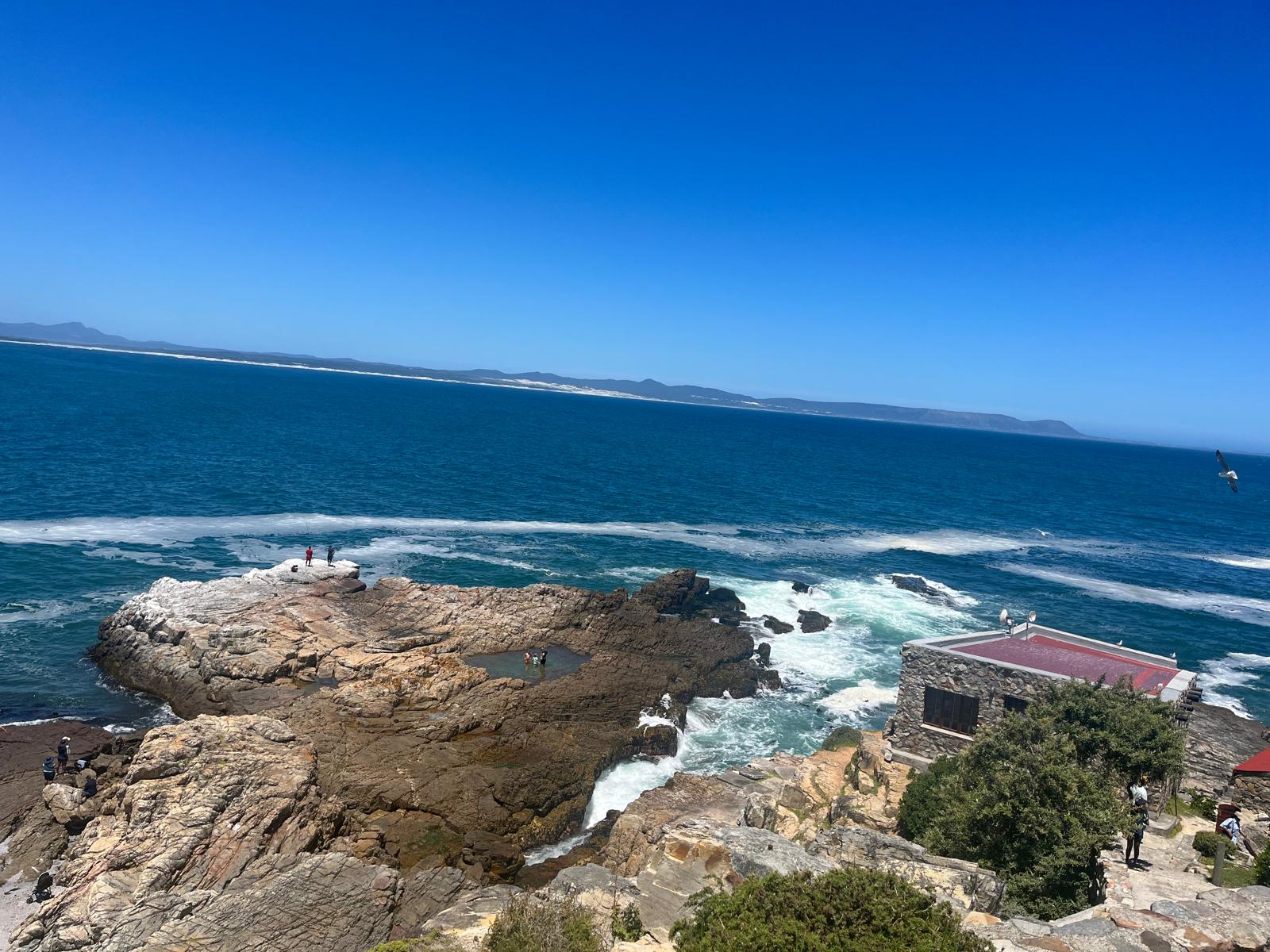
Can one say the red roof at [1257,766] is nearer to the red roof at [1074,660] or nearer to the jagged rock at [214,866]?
the red roof at [1074,660]

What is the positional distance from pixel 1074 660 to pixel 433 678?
72.2 ft

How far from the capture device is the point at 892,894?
9.61 m

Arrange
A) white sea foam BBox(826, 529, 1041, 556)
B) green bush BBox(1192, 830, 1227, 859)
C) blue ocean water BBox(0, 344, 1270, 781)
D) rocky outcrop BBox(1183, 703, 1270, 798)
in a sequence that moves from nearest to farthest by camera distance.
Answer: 1. green bush BBox(1192, 830, 1227, 859)
2. rocky outcrop BBox(1183, 703, 1270, 798)
3. blue ocean water BBox(0, 344, 1270, 781)
4. white sea foam BBox(826, 529, 1041, 556)

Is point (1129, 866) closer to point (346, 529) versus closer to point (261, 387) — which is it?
point (346, 529)

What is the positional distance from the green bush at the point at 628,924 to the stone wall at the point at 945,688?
13.0 meters

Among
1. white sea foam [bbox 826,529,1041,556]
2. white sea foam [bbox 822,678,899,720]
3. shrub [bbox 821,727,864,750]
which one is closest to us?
shrub [bbox 821,727,864,750]

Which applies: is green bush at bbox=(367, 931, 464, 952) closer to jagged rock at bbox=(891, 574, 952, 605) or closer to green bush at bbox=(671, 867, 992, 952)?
green bush at bbox=(671, 867, 992, 952)

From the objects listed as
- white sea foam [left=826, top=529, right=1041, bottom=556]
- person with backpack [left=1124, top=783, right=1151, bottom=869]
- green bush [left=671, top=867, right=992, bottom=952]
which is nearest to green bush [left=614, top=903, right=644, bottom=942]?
green bush [left=671, top=867, right=992, bottom=952]

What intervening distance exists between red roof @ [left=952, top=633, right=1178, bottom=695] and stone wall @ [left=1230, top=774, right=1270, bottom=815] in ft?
9.19

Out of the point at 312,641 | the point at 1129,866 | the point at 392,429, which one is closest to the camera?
the point at 1129,866

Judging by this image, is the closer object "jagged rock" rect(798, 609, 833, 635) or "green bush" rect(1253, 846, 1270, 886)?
"green bush" rect(1253, 846, 1270, 886)

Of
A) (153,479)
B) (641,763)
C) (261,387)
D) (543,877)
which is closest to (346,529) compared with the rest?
(153,479)

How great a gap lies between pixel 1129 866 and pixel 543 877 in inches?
528

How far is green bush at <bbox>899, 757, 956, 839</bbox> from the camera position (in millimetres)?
17078
